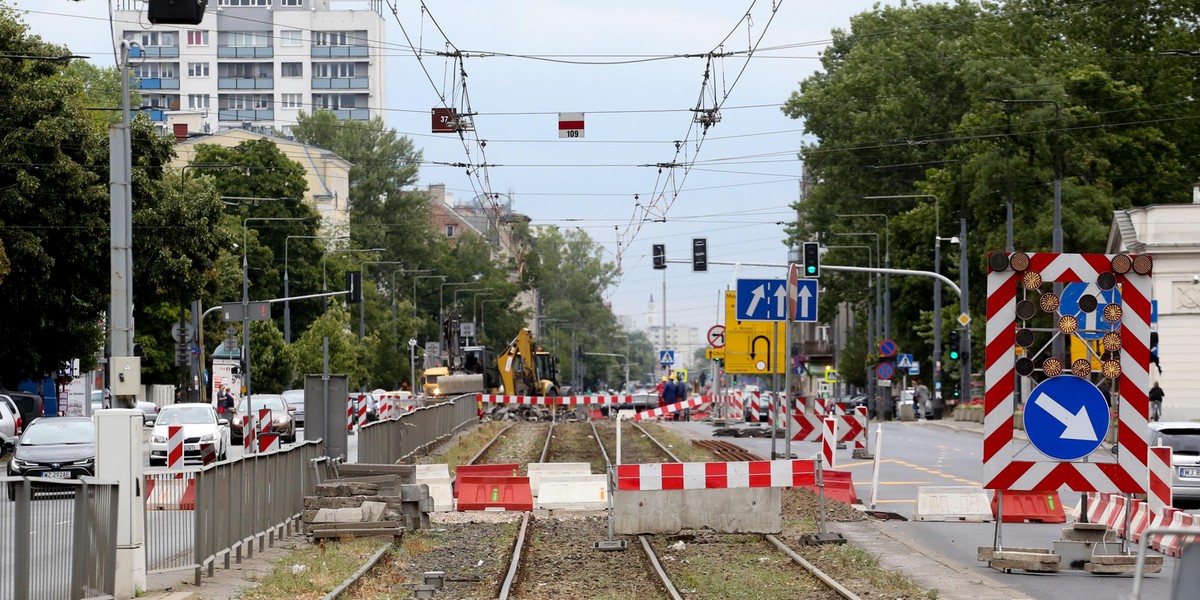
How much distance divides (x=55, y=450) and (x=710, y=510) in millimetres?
15622

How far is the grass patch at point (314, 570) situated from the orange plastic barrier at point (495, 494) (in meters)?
5.05

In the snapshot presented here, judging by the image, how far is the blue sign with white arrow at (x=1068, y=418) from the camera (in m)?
15.0

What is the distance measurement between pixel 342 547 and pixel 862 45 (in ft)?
203

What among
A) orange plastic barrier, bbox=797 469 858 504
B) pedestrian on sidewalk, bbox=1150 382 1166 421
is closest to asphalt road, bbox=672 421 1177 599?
orange plastic barrier, bbox=797 469 858 504

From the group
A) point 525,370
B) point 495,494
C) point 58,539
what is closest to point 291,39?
point 525,370

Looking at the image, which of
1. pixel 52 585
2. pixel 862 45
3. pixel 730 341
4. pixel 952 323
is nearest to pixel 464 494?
pixel 52 585

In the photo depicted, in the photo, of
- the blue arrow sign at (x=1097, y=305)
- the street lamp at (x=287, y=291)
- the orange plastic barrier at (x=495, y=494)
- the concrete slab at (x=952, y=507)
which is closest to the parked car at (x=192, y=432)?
the orange plastic barrier at (x=495, y=494)

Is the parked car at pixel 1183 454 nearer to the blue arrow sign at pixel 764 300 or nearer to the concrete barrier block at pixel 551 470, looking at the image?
the blue arrow sign at pixel 764 300

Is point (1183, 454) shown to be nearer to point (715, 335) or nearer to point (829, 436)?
point (829, 436)

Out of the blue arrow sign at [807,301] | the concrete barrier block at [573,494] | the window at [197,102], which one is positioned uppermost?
the window at [197,102]

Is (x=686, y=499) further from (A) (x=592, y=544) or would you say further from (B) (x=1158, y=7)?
(B) (x=1158, y=7)

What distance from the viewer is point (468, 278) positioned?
138m

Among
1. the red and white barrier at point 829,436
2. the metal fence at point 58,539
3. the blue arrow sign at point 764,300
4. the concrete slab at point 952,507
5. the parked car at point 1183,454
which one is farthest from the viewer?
the blue arrow sign at point 764,300

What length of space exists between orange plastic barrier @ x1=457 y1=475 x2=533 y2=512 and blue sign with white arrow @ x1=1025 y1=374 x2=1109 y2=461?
9.75 meters
